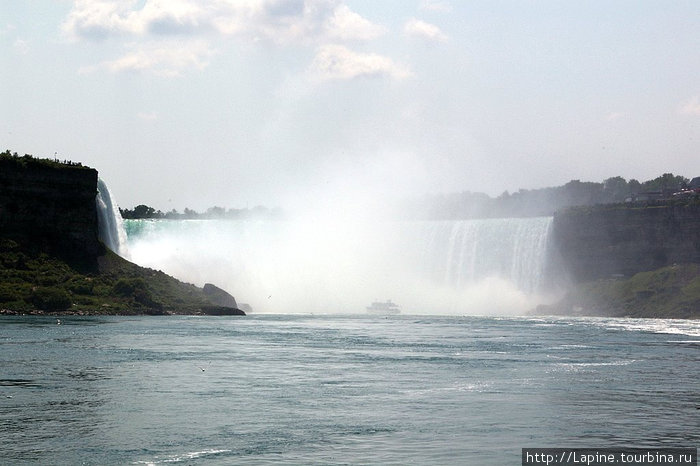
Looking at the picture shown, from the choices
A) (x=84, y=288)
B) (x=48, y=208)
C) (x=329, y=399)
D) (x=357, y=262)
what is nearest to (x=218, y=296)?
(x=84, y=288)

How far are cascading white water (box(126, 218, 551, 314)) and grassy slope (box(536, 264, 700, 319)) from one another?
26.0ft

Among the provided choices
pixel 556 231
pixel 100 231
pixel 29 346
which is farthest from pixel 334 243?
pixel 29 346

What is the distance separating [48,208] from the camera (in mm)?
106375

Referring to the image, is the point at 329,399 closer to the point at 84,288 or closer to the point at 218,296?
the point at 84,288

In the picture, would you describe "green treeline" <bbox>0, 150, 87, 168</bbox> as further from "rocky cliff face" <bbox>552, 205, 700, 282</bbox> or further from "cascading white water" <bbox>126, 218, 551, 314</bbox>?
"rocky cliff face" <bbox>552, 205, 700, 282</bbox>

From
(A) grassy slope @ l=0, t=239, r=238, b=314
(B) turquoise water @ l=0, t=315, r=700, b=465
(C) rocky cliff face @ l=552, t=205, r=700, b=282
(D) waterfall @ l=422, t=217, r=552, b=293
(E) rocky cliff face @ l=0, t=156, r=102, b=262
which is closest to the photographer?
(B) turquoise water @ l=0, t=315, r=700, b=465

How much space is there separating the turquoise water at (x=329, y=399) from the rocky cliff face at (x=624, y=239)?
65.7m

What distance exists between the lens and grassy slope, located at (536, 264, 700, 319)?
116 metres

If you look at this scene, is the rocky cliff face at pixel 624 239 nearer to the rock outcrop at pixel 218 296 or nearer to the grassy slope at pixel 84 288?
the rock outcrop at pixel 218 296

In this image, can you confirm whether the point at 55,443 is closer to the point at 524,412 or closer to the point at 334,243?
the point at 524,412

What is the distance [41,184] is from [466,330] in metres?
52.7

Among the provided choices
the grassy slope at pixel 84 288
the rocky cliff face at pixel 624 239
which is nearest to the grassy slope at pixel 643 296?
the rocky cliff face at pixel 624 239

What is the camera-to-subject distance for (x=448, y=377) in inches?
1663

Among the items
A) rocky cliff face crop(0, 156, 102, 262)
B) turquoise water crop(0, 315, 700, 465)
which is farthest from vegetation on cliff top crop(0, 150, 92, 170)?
turquoise water crop(0, 315, 700, 465)
